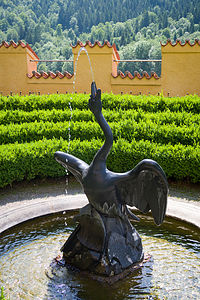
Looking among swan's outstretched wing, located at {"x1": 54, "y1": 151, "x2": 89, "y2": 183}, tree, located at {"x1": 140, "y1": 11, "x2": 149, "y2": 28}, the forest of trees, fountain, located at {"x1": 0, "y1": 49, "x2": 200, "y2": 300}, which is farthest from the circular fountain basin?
tree, located at {"x1": 140, "y1": 11, "x2": 149, "y2": 28}

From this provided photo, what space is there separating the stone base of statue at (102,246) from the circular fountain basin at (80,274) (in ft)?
0.41

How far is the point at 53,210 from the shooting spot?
506 cm

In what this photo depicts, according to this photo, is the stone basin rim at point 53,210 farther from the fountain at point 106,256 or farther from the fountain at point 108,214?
the fountain at point 108,214

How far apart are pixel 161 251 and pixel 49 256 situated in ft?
4.39

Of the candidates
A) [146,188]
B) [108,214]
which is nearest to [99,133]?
[108,214]

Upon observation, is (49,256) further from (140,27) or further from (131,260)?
(140,27)

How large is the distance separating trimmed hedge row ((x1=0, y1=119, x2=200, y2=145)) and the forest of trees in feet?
147

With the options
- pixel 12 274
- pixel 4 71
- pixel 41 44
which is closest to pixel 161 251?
pixel 12 274

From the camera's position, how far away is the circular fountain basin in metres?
3.26

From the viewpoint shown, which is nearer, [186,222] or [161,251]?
[161,251]

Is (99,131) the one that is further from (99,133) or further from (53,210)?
(53,210)

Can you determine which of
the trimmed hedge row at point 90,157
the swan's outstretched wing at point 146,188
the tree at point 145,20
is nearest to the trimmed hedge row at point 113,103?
the trimmed hedge row at point 90,157

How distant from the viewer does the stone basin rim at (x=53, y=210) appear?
4.69 metres

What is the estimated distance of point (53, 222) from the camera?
4824 millimetres
